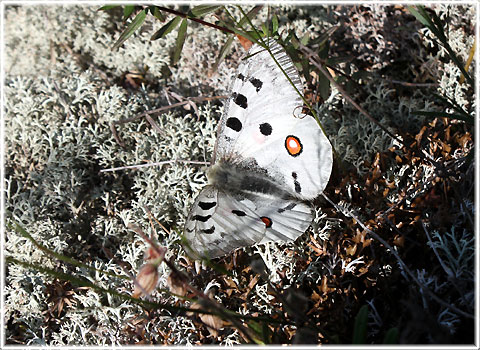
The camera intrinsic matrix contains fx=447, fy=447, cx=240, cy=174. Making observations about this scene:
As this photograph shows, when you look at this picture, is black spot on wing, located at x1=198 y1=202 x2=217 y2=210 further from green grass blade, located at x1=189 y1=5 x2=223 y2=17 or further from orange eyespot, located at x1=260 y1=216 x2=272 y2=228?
green grass blade, located at x1=189 y1=5 x2=223 y2=17

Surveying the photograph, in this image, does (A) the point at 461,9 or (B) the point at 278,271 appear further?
(A) the point at 461,9

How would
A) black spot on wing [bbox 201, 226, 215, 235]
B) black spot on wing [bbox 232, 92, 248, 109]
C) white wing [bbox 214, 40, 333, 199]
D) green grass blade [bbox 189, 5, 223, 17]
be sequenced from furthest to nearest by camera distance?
1. green grass blade [bbox 189, 5, 223, 17]
2. black spot on wing [bbox 232, 92, 248, 109]
3. white wing [bbox 214, 40, 333, 199]
4. black spot on wing [bbox 201, 226, 215, 235]

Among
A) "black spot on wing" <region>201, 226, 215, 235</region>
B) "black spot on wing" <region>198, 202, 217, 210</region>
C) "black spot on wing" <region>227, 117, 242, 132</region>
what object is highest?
"black spot on wing" <region>227, 117, 242, 132</region>

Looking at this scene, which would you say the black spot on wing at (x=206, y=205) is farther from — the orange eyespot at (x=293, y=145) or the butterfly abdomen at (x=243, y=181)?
the orange eyespot at (x=293, y=145)

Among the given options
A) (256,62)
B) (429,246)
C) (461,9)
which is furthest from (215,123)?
(461,9)

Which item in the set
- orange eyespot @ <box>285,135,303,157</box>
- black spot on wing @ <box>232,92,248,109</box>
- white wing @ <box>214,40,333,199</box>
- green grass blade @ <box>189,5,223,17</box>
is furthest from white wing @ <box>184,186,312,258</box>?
green grass blade @ <box>189,5,223,17</box>

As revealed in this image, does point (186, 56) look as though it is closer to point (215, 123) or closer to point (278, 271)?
point (215, 123)
